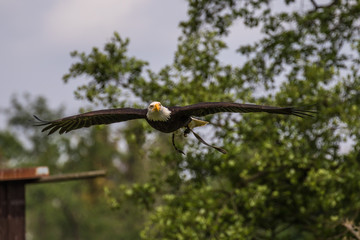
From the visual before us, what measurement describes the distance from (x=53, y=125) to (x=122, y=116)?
0.78m

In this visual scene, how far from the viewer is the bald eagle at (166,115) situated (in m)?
5.83

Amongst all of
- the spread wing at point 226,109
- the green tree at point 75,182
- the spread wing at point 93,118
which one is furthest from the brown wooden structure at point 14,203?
the green tree at point 75,182

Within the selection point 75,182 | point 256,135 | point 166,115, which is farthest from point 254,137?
point 75,182

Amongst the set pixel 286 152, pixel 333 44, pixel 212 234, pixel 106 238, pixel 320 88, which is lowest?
pixel 212 234

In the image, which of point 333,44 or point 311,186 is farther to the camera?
point 333,44

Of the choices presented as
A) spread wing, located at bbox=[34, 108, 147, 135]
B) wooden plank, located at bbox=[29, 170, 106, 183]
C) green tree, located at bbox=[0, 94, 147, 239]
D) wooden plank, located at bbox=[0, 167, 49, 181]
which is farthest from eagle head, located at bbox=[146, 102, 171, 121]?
green tree, located at bbox=[0, 94, 147, 239]

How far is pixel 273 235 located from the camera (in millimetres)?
11258

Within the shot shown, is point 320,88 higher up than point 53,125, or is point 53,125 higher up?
point 320,88

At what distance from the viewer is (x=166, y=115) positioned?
5.86 meters

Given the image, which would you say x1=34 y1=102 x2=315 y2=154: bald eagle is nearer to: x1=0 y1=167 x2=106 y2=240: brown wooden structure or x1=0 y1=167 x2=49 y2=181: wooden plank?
x1=0 y1=167 x2=49 y2=181: wooden plank

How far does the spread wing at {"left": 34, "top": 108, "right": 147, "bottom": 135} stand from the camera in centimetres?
618

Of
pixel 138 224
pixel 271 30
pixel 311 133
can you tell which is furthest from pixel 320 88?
pixel 138 224

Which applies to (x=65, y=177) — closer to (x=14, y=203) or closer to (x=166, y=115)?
(x=14, y=203)

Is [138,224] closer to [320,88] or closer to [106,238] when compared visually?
[106,238]
